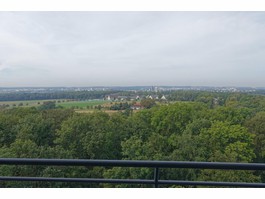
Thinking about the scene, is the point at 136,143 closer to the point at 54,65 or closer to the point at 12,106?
the point at 12,106

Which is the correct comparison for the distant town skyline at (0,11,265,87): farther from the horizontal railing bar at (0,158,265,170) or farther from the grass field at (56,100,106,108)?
the horizontal railing bar at (0,158,265,170)

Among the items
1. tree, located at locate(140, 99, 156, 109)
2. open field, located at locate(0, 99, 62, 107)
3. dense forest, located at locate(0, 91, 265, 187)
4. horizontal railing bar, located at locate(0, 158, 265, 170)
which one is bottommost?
dense forest, located at locate(0, 91, 265, 187)

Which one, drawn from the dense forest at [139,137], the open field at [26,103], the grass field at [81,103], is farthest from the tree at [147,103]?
the open field at [26,103]

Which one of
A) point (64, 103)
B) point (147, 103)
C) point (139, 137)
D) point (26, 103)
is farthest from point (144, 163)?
point (147, 103)

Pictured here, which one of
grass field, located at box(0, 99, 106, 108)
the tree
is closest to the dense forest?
grass field, located at box(0, 99, 106, 108)

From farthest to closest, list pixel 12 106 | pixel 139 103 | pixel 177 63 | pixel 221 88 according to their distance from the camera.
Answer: pixel 177 63 → pixel 221 88 → pixel 139 103 → pixel 12 106

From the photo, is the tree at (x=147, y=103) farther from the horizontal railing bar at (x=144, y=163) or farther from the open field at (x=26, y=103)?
the horizontal railing bar at (x=144, y=163)
